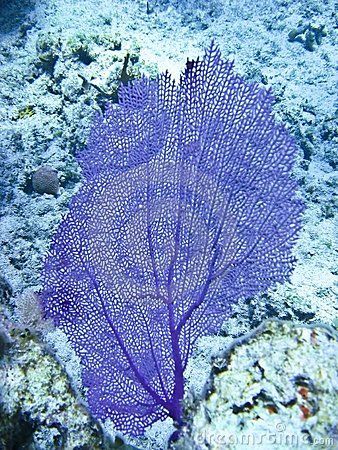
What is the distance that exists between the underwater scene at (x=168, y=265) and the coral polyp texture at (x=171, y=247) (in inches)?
0.4

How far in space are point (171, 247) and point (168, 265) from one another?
14cm

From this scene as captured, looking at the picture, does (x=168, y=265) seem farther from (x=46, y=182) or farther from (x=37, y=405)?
(x=46, y=182)

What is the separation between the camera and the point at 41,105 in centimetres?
464

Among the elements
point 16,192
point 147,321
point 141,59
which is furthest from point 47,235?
point 141,59

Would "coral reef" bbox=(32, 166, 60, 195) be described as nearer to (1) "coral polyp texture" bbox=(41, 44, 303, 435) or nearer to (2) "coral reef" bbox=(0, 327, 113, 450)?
(1) "coral polyp texture" bbox=(41, 44, 303, 435)

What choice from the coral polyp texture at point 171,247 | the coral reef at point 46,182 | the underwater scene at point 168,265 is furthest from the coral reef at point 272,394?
the coral reef at point 46,182

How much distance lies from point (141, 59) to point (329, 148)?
256cm

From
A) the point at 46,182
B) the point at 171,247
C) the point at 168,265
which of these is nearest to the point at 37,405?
the point at 168,265

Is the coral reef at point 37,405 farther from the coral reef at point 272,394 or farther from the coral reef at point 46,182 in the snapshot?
the coral reef at point 46,182

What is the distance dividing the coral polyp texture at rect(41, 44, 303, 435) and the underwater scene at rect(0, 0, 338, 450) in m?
0.01

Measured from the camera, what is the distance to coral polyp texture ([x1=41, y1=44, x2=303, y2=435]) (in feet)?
8.97

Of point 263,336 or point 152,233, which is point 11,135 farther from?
point 263,336

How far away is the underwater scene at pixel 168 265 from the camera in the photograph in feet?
6.52

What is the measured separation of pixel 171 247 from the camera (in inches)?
110
